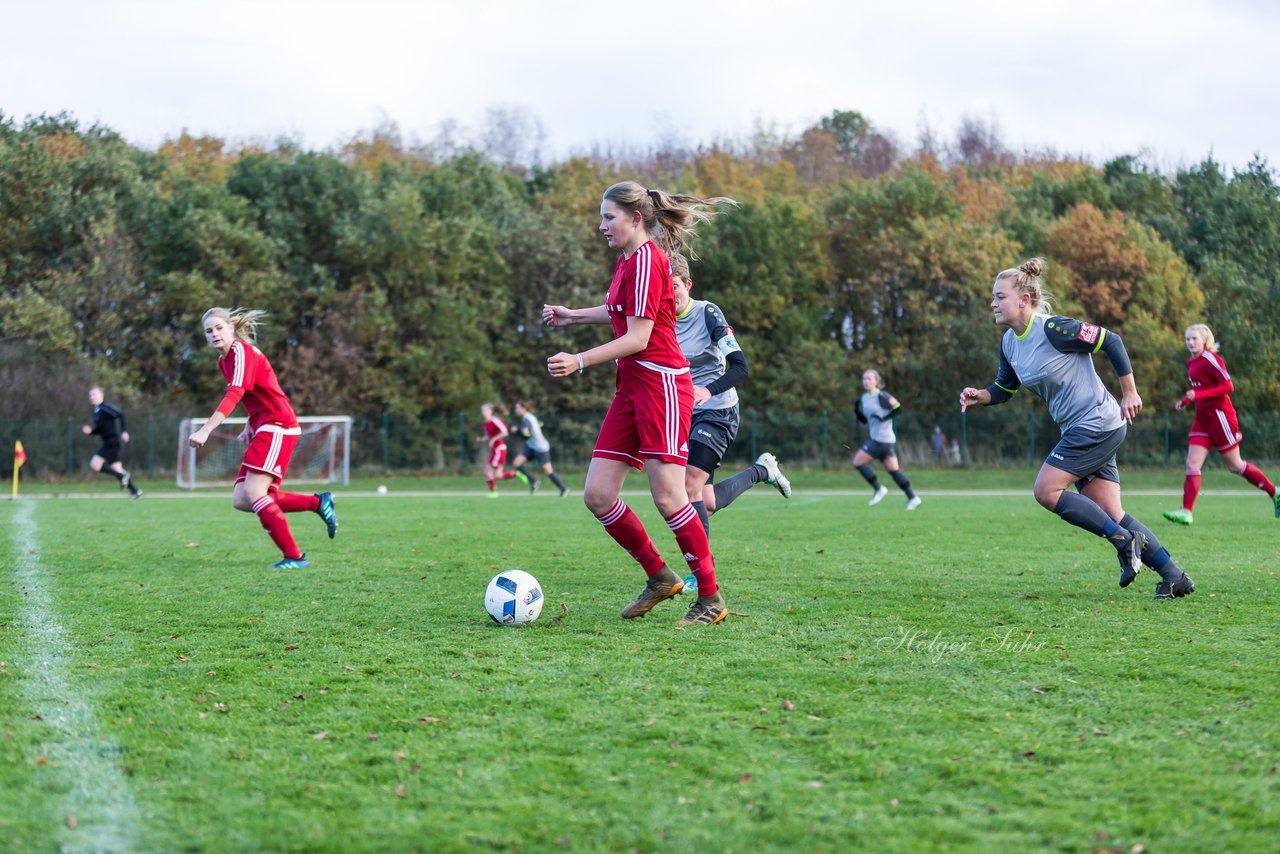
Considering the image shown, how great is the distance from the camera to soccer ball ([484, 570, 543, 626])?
6.27 metres

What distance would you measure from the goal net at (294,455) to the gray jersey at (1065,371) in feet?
74.9

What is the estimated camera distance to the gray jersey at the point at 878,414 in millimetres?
17234

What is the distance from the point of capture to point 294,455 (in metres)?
29.3

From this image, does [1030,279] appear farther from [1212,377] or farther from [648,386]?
[1212,377]

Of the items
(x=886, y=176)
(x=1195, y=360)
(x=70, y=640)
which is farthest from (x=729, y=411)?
(x=886, y=176)

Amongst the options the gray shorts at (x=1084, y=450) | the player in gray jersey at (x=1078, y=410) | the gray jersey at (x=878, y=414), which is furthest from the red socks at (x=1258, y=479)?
the gray shorts at (x=1084, y=450)

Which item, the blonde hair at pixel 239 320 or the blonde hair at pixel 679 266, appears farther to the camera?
the blonde hair at pixel 239 320

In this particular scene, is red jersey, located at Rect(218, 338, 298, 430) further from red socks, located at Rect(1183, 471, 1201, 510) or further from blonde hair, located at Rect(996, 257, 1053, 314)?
red socks, located at Rect(1183, 471, 1201, 510)

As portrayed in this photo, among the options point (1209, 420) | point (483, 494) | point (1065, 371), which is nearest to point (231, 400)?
point (1065, 371)

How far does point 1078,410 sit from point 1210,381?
650 centimetres

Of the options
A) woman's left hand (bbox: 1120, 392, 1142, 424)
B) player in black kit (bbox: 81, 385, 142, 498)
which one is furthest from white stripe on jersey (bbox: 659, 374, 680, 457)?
player in black kit (bbox: 81, 385, 142, 498)

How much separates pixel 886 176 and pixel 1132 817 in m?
40.6

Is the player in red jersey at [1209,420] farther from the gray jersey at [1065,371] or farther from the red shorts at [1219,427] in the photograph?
the gray jersey at [1065,371]

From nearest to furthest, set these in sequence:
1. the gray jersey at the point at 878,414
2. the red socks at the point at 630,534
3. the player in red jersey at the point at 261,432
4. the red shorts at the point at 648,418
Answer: the red shorts at the point at 648,418 → the red socks at the point at 630,534 → the player in red jersey at the point at 261,432 → the gray jersey at the point at 878,414
